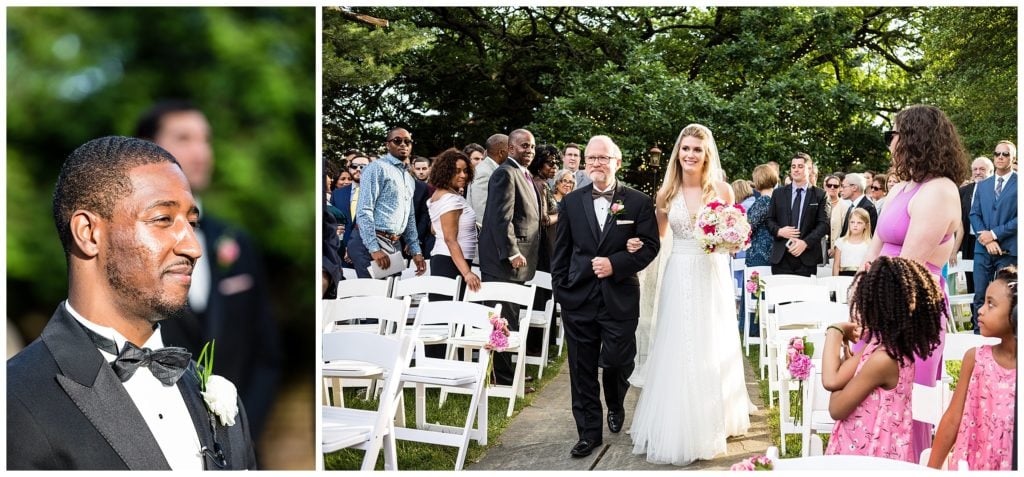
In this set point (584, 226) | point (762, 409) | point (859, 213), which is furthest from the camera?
point (859, 213)

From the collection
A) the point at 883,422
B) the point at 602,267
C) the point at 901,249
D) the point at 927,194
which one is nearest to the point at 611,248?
the point at 602,267

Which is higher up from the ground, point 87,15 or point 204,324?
point 87,15

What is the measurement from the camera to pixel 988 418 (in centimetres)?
320

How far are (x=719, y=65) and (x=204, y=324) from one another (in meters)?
16.0

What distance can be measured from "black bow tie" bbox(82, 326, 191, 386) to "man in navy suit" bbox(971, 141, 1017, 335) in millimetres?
7109

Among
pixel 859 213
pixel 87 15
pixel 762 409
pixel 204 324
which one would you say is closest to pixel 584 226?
pixel 762 409

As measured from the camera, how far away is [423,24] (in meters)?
18.4

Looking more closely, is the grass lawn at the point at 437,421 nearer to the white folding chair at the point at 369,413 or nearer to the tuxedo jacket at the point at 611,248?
the white folding chair at the point at 369,413

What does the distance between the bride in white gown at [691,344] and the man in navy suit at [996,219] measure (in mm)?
3656

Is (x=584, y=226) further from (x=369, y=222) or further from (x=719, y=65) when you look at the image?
(x=719, y=65)

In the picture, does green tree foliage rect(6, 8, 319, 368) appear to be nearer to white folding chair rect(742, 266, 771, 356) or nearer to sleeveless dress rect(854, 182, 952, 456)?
sleeveless dress rect(854, 182, 952, 456)

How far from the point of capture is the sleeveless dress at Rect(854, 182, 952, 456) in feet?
12.4

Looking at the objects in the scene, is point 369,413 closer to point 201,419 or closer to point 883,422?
point 201,419

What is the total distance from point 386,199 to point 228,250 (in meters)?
4.82
